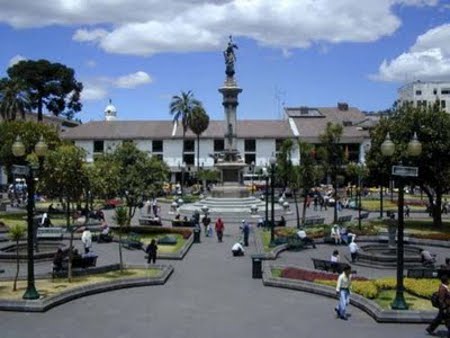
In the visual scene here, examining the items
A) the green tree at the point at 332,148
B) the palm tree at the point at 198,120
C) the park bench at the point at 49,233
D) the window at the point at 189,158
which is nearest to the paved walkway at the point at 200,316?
the park bench at the point at 49,233

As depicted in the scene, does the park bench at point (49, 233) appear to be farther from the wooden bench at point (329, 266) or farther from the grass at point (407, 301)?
the grass at point (407, 301)

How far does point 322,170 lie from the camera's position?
45.6 meters

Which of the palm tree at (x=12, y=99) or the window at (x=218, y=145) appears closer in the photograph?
the palm tree at (x=12, y=99)

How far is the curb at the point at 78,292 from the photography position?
17.2 meters

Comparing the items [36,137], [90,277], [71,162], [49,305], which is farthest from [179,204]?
[49,305]

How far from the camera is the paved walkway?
601 inches

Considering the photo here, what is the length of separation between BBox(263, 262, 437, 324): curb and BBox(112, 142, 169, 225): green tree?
15.2 meters

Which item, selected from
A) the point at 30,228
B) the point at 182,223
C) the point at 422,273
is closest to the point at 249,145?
the point at 182,223

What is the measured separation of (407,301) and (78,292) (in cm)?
920

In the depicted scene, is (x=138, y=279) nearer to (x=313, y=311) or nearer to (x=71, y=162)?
(x=313, y=311)

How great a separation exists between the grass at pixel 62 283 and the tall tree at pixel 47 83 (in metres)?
59.7

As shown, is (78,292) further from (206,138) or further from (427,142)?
(206,138)

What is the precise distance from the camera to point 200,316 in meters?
17.0

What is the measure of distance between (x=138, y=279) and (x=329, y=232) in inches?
632
